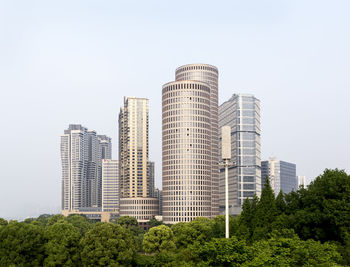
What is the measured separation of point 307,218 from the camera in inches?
2758

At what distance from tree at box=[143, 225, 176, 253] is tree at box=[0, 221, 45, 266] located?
1764 inches

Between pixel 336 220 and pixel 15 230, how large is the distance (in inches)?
2405

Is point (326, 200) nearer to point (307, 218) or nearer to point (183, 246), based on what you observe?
point (307, 218)

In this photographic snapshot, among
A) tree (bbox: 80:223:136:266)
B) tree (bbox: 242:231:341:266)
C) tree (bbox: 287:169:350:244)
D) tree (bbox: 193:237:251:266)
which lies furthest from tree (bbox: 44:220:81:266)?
tree (bbox: 287:169:350:244)

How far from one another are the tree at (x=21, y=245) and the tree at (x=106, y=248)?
29.1 ft

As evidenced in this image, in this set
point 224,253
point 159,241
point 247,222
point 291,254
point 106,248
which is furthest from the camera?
point 159,241

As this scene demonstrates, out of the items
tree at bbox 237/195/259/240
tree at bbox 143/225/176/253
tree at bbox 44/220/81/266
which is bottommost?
tree at bbox 143/225/176/253

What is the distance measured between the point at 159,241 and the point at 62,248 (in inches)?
1859

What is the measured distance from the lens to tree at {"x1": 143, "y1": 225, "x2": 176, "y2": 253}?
115438 millimetres

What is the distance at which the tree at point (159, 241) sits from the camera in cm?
11544

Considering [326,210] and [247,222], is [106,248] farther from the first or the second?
[326,210]

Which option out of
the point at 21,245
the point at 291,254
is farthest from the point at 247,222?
the point at 21,245

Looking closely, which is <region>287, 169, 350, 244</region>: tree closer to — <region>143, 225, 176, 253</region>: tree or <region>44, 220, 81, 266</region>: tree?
<region>44, 220, 81, 266</region>: tree

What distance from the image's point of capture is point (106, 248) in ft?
Answer: 246
